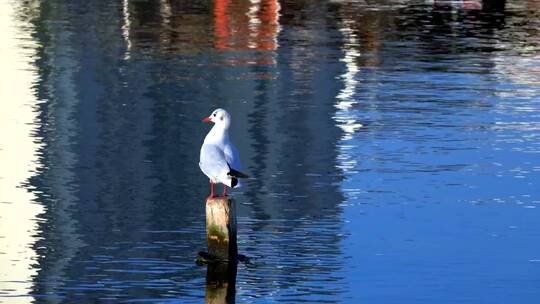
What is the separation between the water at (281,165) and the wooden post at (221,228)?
32cm

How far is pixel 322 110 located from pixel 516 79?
286 inches

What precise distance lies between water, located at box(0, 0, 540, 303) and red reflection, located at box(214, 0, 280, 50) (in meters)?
0.32

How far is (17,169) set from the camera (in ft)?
81.5

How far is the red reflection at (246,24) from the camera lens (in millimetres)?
46562

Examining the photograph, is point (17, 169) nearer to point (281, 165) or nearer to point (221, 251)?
point (281, 165)

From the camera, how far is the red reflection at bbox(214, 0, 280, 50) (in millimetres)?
46562

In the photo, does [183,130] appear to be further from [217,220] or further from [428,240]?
[217,220]

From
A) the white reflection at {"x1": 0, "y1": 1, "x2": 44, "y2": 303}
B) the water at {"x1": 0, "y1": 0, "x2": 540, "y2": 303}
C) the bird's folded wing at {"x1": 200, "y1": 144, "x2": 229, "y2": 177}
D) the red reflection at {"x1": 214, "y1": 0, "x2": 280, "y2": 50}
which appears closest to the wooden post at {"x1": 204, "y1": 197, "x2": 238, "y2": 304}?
the water at {"x1": 0, "y1": 0, "x2": 540, "y2": 303}

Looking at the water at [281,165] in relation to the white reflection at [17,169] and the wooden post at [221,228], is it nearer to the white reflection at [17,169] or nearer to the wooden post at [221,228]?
the white reflection at [17,169]

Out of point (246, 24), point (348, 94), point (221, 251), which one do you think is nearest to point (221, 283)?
point (221, 251)

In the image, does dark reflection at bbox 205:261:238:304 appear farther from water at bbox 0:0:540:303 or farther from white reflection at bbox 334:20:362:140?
white reflection at bbox 334:20:362:140

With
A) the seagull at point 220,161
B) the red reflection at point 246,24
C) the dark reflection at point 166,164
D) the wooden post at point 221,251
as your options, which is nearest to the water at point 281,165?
the dark reflection at point 166,164

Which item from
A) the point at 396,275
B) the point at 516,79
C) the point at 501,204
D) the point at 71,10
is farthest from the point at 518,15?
the point at 396,275

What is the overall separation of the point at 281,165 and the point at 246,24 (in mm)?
29916
